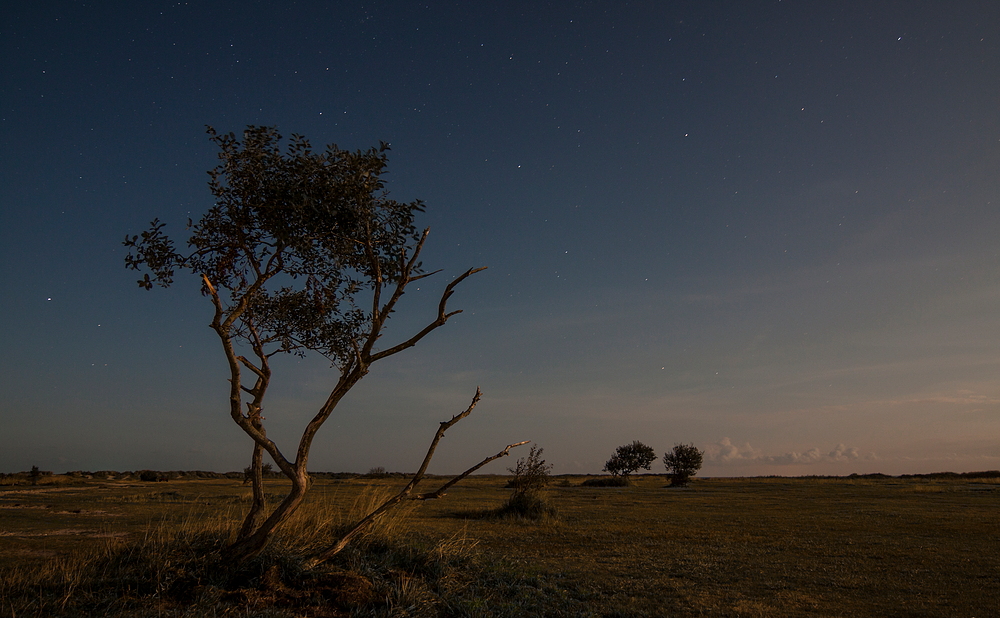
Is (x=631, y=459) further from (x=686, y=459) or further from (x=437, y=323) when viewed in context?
(x=437, y=323)

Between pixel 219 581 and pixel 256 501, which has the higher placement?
pixel 256 501

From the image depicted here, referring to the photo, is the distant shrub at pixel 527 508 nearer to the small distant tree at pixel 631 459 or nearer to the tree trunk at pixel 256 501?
the tree trunk at pixel 256 501

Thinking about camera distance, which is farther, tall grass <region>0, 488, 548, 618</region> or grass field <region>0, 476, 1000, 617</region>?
grass field <region>0, 476, 1000, 617</region>

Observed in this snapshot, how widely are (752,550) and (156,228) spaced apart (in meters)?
13.7

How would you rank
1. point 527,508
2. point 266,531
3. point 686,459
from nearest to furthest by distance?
point 266,531 < point 527,508 < point 686,459

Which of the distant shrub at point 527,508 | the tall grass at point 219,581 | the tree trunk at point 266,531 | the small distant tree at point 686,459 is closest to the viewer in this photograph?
the tall grass at point 219,581

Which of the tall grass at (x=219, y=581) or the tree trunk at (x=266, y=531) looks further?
the tree trunk at (x=266, y=531)

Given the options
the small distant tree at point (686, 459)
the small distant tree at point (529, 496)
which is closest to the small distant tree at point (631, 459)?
the small distant tree at point (686, 459)

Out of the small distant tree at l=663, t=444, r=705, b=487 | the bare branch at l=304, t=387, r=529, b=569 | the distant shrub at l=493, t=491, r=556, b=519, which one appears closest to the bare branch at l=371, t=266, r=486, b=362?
the bare branch at l=304, t=387, r=529, b=569

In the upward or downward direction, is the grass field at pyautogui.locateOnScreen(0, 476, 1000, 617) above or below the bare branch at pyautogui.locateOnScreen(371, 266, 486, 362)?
below

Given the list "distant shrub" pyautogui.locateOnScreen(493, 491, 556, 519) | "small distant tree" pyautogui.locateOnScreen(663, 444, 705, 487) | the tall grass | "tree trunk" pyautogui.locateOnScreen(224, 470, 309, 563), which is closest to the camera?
the tall grass

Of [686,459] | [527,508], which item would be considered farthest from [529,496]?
[686,459]

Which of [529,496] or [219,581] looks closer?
[219,581]

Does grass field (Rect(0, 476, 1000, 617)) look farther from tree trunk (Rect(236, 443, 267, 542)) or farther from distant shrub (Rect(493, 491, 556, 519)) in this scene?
tree trunk (Rect(236, 443, 267, 542))
